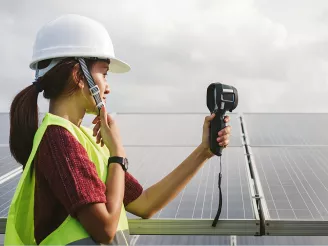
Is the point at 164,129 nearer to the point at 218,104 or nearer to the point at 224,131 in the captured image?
the point at 218,104

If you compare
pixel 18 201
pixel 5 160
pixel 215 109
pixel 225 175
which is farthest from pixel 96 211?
pixel 5 160

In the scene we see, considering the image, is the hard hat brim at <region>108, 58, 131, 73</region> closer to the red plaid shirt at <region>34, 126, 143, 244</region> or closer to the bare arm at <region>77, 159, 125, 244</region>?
the red plaid shirt at <region>34, 126, 143, 244</region>

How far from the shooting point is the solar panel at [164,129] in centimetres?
750

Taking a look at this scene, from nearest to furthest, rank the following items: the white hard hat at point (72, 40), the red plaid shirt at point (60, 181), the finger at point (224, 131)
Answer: the red plaid shirt at point (60, 181), the white hard hat at point (72, 40), the finger at point (224, 131)

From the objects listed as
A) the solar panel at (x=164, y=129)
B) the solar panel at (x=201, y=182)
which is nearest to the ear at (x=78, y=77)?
the solar panel at (x=201, y=182)

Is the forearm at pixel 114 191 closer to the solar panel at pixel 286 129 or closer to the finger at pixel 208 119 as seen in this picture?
the finger at pixel 208 119

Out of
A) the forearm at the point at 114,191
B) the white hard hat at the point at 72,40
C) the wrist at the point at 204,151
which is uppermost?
the white hard hat at the point at 72,40

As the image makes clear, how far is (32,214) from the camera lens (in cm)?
270

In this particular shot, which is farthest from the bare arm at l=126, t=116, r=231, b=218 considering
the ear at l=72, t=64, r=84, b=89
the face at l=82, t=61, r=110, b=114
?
the ear at l=72, t=64, r=84, b=89

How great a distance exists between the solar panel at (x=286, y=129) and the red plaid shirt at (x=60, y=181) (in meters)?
4.86

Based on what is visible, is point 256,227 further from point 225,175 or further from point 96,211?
point 96,211

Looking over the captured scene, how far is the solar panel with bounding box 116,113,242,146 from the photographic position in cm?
750

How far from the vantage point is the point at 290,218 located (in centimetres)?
439

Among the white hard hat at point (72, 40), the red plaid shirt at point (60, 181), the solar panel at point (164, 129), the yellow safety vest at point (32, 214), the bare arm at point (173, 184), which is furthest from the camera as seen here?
the solar panel at point (164, 129)
